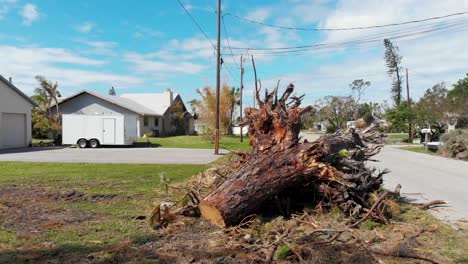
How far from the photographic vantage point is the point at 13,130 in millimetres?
25672

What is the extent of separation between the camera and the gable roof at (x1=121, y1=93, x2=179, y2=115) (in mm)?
46375

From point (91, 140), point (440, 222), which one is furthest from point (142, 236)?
point (91, 140)

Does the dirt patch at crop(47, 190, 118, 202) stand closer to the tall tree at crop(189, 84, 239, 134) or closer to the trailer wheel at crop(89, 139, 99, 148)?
the trailer wheel at crop(89, 139, 99, 148)

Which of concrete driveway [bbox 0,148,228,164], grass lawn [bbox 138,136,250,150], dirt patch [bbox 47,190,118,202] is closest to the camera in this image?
dirt patch [bbox 47,190,118,202]

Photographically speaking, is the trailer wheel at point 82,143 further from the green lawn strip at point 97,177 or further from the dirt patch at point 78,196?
the dirt patch at point 78,196

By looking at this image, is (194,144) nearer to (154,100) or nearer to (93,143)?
(93,143)

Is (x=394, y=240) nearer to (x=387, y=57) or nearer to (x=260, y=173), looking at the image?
(x=260, y=173)

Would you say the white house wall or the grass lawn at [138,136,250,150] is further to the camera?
the grass lawn at [138,136,250,150]

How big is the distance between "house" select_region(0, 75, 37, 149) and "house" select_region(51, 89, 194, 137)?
575 centimetres

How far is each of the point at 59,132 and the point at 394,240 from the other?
30115 millimetres

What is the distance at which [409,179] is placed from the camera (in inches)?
458

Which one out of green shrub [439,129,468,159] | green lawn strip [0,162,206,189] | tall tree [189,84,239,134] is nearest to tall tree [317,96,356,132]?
tall tree [189,84,239,134]

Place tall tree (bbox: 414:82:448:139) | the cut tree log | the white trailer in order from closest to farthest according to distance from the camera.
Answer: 1. the cut tree log
2. the white trailer
3. tall tree (bbox: 414:82:448:139)

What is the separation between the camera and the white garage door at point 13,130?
24844mm
